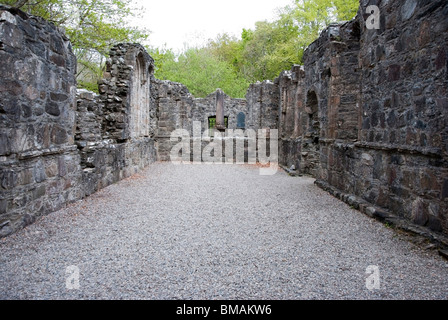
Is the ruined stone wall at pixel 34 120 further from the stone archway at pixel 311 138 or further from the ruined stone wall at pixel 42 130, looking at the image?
the stone archway at pixel 311 138

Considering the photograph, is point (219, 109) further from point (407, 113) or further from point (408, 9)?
point (407, 113)

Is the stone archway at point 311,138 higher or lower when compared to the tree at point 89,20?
lower

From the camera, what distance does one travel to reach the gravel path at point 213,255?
276 cm

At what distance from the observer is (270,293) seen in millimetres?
2721

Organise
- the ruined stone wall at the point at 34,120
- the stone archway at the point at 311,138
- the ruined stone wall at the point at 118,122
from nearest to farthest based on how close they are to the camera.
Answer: the ruined stone wall at the point at 34,120 < the ruined stone wall at the point at 118,122 < the stone archway at the point at 311,138

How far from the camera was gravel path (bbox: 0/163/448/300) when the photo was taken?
276 centimetres

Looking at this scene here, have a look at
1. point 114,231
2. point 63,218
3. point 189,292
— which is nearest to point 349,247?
point 189,292

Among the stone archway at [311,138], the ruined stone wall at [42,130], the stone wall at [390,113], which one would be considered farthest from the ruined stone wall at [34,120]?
the stone archway at [311,138]

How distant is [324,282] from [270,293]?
1.76 ft

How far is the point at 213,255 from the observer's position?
11.8ft

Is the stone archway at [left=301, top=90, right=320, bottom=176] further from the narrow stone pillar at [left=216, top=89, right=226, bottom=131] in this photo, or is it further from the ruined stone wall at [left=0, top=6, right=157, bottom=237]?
the narrow stone pillar at [left=216, top=89, right=226, bottom=131]

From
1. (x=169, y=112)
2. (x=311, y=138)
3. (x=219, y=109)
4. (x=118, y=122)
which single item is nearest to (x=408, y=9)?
(x=311, y=138)
